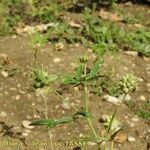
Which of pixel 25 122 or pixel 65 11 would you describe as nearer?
pixel 25 122

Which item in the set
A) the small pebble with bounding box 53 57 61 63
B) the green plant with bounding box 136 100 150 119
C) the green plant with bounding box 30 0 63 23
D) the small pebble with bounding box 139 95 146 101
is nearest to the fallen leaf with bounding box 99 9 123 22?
the green plant with bounding box 30 0 63 23

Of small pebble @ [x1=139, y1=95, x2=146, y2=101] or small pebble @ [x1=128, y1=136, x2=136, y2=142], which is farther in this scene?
small pebble @ [x1=139, y1=95, x2=146, y2=101]

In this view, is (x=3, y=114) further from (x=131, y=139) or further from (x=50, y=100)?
(x=131, y=139)

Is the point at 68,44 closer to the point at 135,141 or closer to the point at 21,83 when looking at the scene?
the point at 21,83

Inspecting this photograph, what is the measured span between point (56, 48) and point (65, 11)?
46.2 inches

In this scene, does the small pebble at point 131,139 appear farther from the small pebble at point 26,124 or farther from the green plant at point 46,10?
the green plant at point 46,10

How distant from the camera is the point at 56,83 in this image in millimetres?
4938

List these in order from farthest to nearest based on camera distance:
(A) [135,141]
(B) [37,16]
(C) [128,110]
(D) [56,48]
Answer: (B) [37,16] < (D) [56,48] < (C) [128,110] < (A) [135,141]

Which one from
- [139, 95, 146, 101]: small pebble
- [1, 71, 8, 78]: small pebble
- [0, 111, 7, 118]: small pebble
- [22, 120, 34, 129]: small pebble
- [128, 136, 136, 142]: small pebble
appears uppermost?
[1, 71, 8, 78]: small pebble

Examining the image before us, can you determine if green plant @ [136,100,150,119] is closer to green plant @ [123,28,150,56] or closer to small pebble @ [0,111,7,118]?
green plant @ [123,28,150,56]

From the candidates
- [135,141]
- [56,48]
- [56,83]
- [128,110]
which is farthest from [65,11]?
[135,141]

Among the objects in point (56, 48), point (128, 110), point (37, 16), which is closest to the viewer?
point (128, 110)

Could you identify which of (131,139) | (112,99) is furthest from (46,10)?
(131,139)

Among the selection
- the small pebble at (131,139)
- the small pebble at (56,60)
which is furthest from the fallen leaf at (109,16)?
the small pebble at (131,139)
